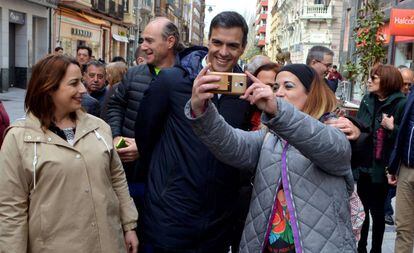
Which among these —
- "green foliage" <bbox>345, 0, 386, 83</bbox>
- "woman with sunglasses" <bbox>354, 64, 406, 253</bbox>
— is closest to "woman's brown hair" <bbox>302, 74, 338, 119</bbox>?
"woman with sunglasses" <bbox>354, 64, 406, 253</bbox>

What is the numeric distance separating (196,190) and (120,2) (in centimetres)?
3856

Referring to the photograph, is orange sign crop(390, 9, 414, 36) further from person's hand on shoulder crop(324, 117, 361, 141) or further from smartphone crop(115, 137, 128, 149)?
person's hand on shoulder crop(324, 117, 361, 141)

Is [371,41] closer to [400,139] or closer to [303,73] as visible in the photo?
[400,139]

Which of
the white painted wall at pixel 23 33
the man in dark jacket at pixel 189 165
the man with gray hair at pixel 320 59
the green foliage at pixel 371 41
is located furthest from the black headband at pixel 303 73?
the white painted wall at pixel 23 33

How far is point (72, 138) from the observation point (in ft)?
9.24

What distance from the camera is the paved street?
5762 millimetres

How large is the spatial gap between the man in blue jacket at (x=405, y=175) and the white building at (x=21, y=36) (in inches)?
727

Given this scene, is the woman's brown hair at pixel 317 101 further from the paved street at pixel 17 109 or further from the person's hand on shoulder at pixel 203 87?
the paved street at pixel 17 109

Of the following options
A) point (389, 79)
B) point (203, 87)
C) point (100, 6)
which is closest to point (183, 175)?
point (203, 87)

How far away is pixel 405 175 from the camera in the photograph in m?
4.62

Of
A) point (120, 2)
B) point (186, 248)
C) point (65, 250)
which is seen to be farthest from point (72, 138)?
point (120, 2)

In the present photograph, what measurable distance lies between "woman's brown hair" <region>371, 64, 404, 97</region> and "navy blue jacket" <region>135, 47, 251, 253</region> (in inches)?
107

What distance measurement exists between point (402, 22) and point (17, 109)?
1117 centimetres

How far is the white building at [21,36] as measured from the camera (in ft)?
67.9
